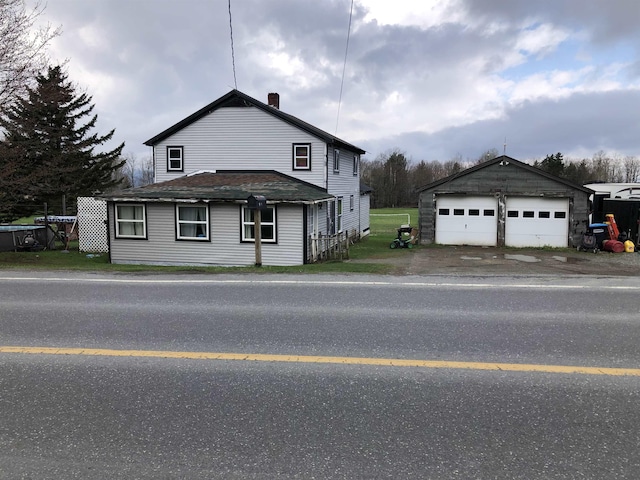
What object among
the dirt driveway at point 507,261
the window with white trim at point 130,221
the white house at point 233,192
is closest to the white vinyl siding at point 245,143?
the white house at point 233,192

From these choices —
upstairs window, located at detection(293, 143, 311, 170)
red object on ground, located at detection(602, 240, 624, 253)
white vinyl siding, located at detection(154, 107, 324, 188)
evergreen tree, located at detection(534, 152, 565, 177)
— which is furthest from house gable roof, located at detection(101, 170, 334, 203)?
evergreen tree, located at detection(534, 152, 565, 177)

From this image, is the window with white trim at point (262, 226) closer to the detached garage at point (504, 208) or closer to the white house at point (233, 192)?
the white house at point (233, 192)

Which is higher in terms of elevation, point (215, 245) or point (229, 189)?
point (229, 189)

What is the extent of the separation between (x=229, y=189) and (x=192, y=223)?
194cm

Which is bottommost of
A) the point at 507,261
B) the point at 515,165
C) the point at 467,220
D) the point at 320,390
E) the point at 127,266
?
the point at 507,261

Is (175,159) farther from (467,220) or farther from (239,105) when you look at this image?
(467,220)

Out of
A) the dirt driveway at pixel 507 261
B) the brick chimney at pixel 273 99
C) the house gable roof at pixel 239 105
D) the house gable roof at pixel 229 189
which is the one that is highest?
the brick chimney at pixel 273 99

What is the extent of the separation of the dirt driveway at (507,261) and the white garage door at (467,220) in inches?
30.1

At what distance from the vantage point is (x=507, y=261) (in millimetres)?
17594

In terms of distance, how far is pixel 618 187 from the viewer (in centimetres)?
2775

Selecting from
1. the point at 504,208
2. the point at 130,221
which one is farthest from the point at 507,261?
the point at 130,221

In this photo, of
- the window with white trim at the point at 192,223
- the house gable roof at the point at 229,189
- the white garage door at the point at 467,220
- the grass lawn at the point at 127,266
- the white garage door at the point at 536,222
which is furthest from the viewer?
the white garage door at the point at 467,220

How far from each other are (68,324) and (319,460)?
4.98m

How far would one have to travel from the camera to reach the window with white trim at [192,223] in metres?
18.4
